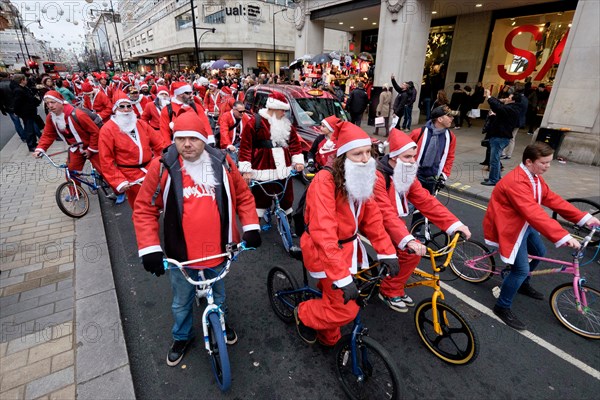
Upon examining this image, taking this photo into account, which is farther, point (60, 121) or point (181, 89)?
point (181, 89)

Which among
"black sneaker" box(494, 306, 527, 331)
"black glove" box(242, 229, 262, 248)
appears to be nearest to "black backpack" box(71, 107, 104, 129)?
"black glove" box(242, 229, 262, 248)

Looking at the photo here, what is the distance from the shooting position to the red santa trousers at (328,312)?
8.12 feet

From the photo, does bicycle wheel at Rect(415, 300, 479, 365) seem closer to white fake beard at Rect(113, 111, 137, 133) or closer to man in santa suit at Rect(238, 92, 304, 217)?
man in santa suit at Rect(238, 92, 304, 217)

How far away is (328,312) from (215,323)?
3.03ft

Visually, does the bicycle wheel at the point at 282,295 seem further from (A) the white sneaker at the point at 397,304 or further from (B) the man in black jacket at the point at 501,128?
(B) the man in black jacket at the point at 501,128

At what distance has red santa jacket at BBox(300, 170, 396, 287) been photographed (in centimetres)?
221

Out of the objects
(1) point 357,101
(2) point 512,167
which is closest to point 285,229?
(2) point 512,167

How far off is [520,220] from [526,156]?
670 mm

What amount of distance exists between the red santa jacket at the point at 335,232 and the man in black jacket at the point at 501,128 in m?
6.15

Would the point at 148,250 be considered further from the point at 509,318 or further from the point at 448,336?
the point at 509,318

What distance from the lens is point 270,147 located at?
469cm

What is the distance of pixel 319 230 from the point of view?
89.6 inches

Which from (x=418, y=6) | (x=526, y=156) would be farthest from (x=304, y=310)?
(x=418, y=6)

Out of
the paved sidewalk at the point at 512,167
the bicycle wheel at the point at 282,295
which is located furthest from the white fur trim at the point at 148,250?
the paved sidewalk at the point at 512,167
